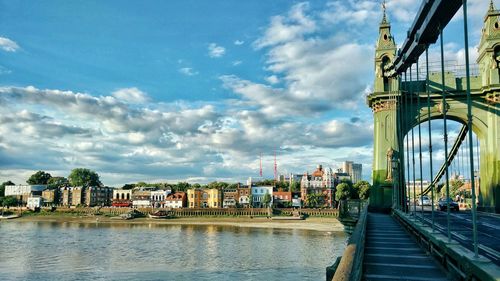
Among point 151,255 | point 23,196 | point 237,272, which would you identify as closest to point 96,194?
point 23,196

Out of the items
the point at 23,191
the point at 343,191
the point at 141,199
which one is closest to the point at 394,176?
the point at 343,191

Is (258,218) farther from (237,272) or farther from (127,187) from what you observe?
(127,187)

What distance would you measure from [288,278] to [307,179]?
304 feet

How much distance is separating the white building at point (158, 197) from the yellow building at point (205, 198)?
9.34m

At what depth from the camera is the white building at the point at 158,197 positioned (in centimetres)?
12347

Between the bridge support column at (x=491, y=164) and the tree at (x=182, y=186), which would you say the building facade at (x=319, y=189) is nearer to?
the tree at (x=182, y=186)

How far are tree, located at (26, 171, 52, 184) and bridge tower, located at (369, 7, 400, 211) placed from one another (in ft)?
573

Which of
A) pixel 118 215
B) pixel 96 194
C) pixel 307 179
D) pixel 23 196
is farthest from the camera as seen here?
pixel 23 196

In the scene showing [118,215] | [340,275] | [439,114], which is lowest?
[118,215]

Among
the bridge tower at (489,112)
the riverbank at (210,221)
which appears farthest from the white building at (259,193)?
the bridge tower at (489,112)

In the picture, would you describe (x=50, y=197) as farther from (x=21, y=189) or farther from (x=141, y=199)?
(x=141, y=199)

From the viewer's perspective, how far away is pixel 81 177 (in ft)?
528

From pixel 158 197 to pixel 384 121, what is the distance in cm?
10461

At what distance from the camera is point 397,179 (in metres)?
26.3
